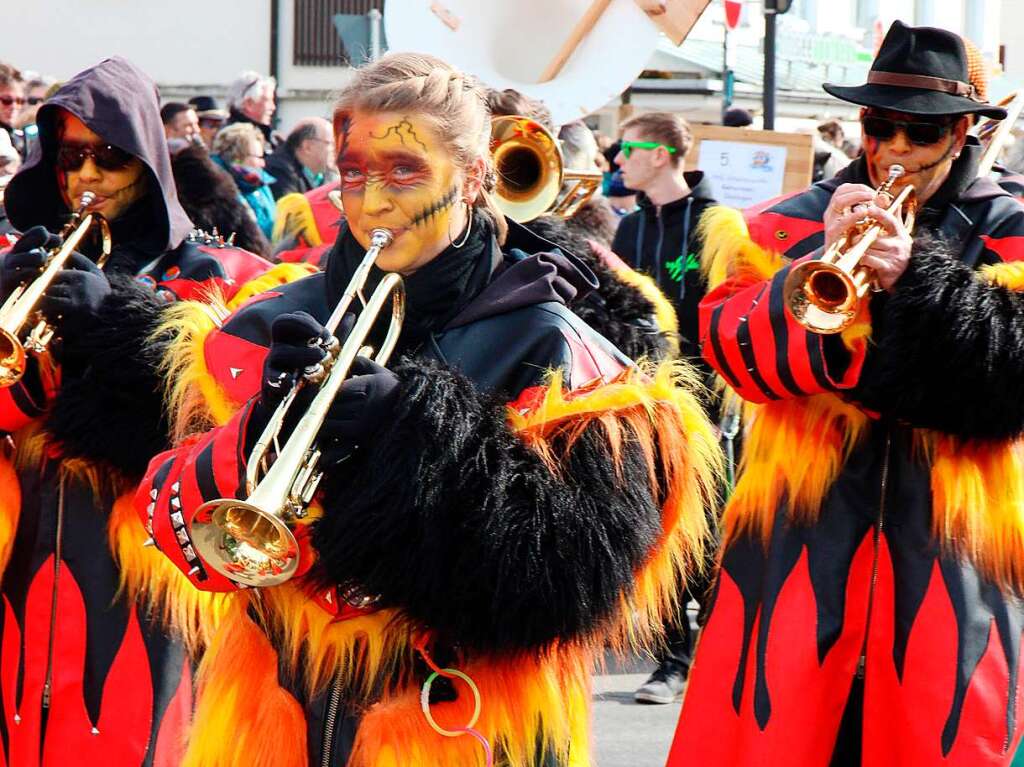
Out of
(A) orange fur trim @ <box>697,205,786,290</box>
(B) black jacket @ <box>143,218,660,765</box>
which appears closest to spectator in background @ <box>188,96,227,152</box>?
(A) orange fur trim @ <box>697,205,786,290</box>

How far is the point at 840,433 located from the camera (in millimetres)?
4004

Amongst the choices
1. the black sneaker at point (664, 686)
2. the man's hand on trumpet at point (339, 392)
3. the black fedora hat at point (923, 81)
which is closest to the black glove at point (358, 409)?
the man's hand on trumpet at point (339, 392)

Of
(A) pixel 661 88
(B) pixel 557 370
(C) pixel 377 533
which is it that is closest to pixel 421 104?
(B) pixel 557 370

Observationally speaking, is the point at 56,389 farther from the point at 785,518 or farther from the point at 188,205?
the point at 785,518

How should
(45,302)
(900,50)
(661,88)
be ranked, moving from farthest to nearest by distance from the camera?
(661,88), (900,50), (45,302)

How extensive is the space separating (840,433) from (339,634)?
155cm

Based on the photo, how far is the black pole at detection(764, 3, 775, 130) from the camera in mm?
10188

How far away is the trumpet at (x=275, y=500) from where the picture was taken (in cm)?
262

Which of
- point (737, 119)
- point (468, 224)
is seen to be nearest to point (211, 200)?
point (468, 224)

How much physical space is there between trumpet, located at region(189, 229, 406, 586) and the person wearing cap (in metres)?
1.44

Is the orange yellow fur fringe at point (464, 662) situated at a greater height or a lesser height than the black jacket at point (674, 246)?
greater

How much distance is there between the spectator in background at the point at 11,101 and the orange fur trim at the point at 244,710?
5812 millimetres

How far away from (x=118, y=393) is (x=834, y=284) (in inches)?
62.9

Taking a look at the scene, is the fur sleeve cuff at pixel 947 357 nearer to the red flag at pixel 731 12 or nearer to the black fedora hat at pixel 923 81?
the black fedora hat at pixel 923 81
